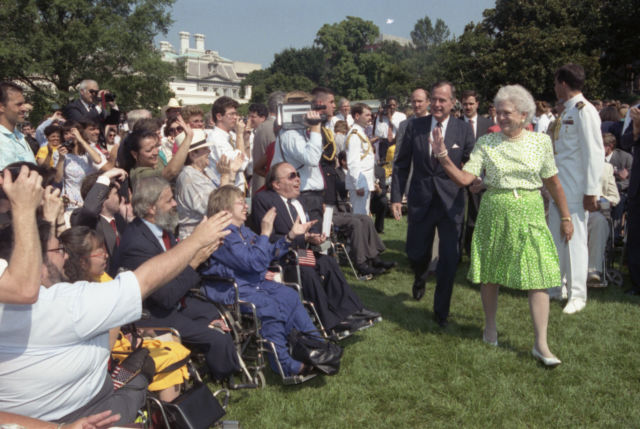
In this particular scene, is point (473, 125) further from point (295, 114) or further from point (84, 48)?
point (84, 48)

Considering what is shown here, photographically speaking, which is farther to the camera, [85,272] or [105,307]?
[85,272]

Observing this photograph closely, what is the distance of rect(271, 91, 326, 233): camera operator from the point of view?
18.1 feet

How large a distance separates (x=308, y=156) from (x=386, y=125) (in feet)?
22.0

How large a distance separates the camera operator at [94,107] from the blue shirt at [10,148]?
148 cm

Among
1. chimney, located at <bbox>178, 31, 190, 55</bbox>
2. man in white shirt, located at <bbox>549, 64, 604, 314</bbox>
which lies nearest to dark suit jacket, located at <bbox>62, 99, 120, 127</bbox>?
man in white shirt, located at <bbox>549, 64, 604, 314</bbox>

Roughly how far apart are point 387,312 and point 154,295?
2.78 m

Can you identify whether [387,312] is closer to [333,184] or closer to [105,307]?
[333,184]

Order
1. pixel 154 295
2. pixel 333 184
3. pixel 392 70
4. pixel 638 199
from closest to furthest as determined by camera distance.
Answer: pixel 154 295, pixel 638 199, pixel 333 184, pixel 392 70

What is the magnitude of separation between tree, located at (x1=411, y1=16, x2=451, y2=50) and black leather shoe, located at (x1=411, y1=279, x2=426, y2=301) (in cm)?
12176

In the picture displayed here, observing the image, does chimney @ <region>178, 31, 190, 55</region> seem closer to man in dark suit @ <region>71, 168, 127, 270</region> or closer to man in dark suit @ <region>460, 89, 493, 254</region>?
man in dark suit @ <region>460, 89, 493, 254</region>

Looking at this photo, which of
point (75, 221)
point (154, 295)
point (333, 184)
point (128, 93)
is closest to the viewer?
point (154, 295)

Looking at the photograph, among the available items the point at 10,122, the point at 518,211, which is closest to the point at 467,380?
the point at 518,211

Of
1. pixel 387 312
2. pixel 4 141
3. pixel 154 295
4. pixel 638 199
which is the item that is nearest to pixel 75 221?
pixel 154 295

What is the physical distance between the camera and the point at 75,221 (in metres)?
3.91
